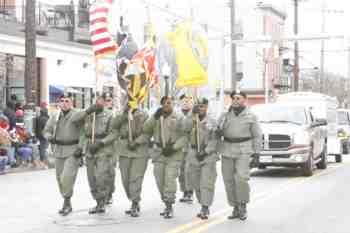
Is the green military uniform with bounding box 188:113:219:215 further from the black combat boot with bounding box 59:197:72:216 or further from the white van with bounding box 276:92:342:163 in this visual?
the white van with bounding box 276:92:342:163

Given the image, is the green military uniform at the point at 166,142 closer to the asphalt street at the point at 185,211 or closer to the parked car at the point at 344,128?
the asphalt street at the point at 185,211

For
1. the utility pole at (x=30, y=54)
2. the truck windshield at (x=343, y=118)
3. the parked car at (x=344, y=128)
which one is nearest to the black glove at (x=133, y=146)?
the utility pole at (x=30, y=54)

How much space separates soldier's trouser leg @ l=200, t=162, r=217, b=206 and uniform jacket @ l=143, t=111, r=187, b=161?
455 millimetres

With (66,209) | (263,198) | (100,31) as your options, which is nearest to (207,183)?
(66,209)

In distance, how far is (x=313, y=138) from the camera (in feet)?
68.6

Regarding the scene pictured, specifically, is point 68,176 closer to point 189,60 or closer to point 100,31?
point 189,60

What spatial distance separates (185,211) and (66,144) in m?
2.22

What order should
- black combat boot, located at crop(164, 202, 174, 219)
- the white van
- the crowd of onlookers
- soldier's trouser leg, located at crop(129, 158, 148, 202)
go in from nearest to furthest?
1. black combat boot, located at crop(164, 202, 174, 219)
2. soldier's trouser leg, located at crop(129, 158, 148, 202)
3. the crowd of onlookers
4. the white van

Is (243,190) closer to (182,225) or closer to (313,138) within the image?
(182,225)

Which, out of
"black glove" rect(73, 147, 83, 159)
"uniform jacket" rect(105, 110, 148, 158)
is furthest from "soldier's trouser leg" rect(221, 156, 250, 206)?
"black glove" rect(73, 147, 83, 159)

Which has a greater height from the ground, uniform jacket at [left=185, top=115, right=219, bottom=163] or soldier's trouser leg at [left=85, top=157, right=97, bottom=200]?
uniform jacket at [left=185, top=115, right=219, bottom=163]

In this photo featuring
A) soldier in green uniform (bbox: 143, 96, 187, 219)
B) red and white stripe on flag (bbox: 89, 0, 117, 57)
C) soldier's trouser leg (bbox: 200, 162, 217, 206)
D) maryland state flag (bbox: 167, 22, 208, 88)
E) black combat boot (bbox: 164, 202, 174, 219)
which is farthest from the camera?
red and white stripe on flag (bbox: 89, 0, 117, 57)

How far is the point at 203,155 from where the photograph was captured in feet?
38.8

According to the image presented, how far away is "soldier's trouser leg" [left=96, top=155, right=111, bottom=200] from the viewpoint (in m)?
12.2
